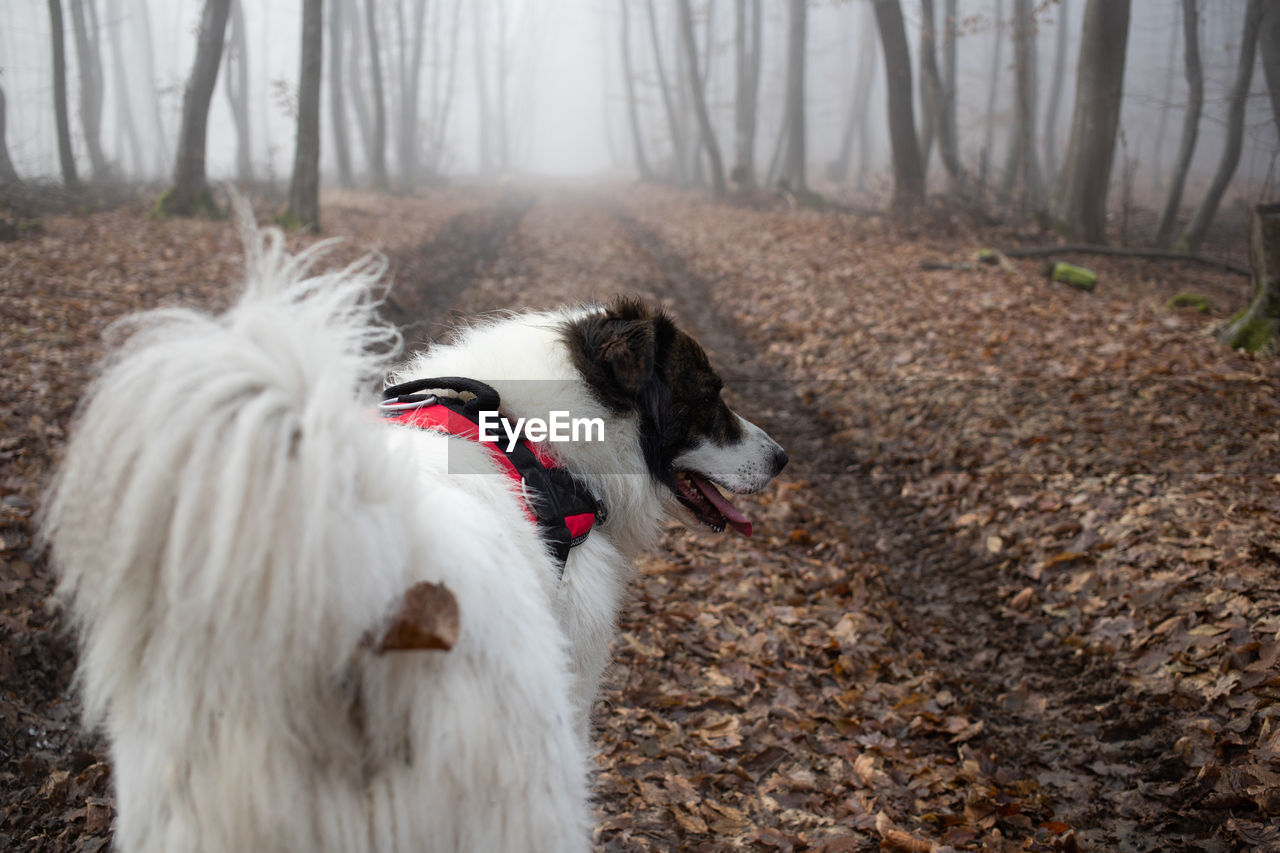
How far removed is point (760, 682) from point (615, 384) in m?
2.25

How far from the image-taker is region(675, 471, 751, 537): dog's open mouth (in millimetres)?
3141

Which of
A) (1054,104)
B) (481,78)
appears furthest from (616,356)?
(481,78)

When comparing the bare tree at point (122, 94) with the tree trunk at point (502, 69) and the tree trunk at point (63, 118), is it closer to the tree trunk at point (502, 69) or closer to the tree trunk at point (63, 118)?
the tree trunk at point (502, 69)

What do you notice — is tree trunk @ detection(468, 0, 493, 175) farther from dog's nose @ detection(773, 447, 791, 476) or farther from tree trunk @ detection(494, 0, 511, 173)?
dog's nose @ detection(773, 447, 791, 476)

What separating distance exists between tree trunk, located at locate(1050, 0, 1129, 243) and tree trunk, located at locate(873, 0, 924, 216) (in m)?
2.86

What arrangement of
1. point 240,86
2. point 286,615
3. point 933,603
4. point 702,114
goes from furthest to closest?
point 240,86 → point 702,114 → point 933,603 → point 286,615

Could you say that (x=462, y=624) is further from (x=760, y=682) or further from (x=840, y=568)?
(x=840, y=568)

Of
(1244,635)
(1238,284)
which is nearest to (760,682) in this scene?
(1244,635)

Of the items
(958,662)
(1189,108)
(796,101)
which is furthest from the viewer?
(796,101)

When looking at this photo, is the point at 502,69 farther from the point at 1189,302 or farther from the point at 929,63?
the point at 1189,302

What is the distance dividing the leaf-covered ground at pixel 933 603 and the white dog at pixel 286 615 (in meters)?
1.88

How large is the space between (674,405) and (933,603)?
2.90 meters

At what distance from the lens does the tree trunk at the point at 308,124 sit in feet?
45.6

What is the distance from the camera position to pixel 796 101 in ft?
78.1
